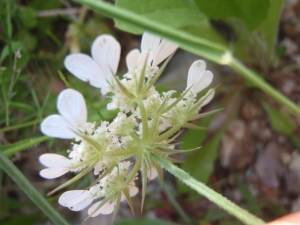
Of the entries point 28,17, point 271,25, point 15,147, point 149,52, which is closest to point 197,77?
point 149,52

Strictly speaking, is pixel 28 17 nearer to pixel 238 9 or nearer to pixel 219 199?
pixel 238 9

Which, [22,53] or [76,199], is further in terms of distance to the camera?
[22,53]

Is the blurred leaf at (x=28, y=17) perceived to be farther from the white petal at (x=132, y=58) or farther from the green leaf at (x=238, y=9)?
the white petal at (x=132, y=58)

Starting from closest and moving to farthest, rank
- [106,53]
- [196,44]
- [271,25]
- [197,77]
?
[196,44] < [106,53] < [197,77] < [271,25]

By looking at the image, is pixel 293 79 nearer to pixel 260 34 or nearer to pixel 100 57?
pixel 260 34

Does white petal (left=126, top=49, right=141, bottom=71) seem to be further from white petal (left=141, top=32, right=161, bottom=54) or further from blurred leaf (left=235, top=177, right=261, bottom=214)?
blurred leaf (left=235, top=177, right=261, bottom=214)

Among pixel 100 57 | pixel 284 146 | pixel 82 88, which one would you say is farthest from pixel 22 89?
pixel 284 146
